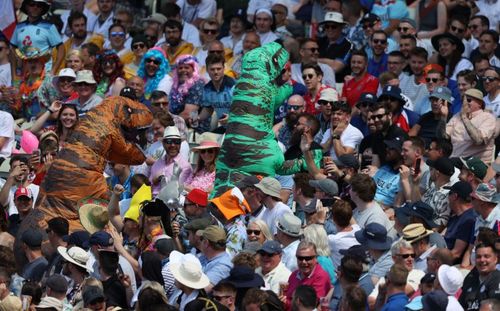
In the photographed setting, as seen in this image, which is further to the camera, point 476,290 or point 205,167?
point 205,167

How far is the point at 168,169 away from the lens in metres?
18.5

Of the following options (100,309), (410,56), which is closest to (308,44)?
(410,56)

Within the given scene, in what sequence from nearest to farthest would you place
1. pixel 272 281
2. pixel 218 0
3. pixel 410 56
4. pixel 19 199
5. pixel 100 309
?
pixel 100 309
pixel 272 281
pixel 19 199
pixel 410 56
pixel 218 0

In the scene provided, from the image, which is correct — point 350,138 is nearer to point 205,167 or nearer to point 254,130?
point 254,130

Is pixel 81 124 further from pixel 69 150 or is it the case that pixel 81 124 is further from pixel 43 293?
pixel 43 293

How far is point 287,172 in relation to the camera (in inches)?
704

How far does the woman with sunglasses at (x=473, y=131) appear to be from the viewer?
18.1 meters

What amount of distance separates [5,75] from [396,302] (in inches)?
412

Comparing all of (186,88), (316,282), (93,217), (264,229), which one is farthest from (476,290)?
(186,88)

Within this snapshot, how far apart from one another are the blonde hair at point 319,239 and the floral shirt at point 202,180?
→ 3028mm

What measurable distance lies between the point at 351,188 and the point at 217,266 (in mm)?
2098

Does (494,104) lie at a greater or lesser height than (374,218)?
lesser

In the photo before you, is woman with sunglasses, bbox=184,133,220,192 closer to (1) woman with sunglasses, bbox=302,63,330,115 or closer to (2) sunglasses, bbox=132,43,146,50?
(1) woman with sunglasses, bbox=302,63,330,115

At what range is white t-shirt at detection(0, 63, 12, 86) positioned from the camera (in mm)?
22375
